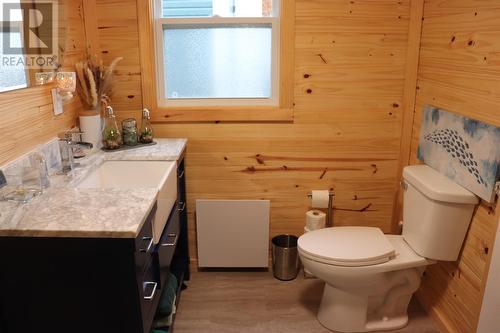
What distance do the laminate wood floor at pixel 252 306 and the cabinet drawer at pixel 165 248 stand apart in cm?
54

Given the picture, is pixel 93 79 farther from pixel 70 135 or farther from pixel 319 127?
pixel 319 127

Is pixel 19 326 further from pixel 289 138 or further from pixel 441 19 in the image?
pixel 441 19

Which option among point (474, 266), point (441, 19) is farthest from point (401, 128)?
point (474, 266)

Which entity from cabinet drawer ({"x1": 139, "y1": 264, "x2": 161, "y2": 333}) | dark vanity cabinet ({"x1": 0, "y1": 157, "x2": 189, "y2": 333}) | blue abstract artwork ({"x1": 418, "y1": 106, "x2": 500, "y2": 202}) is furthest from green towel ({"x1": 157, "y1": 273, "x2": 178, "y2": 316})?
blue abstract artwork ({"x1": 418, "y1": 106, "x2": 500, "y2": 202})

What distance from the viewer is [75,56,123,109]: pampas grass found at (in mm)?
2156

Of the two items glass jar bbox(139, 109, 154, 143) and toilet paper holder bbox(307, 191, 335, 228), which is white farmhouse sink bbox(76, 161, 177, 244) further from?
toilet paper holder bbox(307, 191, 335, 228)

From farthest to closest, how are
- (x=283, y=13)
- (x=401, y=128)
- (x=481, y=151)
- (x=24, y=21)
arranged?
(x=401, y=128) → (x=283, y=13) → (x=481, y=151) → (x=24, y=21)

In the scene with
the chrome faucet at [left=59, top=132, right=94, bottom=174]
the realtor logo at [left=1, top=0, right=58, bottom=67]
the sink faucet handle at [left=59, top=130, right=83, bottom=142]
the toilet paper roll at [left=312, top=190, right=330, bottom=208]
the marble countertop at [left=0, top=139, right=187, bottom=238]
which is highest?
the realtor logo at [left=1, top=0, right=58, bottom=67]

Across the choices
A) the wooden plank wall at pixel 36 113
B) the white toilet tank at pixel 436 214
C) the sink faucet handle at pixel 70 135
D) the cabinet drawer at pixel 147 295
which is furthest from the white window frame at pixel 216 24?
the cabinet drawer at pixel 147 295

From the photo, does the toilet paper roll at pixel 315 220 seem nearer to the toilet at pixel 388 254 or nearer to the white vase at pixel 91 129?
the toilet at pixel 388 254

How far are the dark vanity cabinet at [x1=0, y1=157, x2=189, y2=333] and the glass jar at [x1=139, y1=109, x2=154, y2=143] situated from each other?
106cm

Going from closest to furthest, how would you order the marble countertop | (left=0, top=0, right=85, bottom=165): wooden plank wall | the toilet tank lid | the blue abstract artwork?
the marble countertop → (left=0, top=0, right=85, bottom=165): wooden plank wall → the blue abstract artwork → the toilet tank lid

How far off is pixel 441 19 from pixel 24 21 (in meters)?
1.93

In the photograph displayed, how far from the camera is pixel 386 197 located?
2652 millimetres
